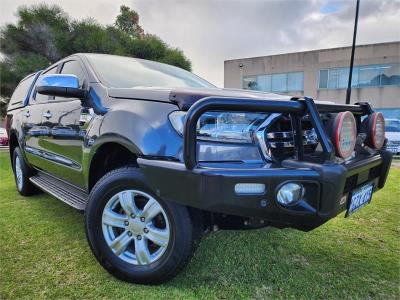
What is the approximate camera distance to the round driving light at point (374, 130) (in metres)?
2.53

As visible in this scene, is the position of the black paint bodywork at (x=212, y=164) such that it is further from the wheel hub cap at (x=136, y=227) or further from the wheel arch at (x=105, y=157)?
the wheel hub cap at (x=136, y=227)

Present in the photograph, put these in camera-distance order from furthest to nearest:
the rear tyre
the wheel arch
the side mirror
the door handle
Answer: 1. the rear tyre
2. the door handle
3. the side mirror
4. the wheel arch

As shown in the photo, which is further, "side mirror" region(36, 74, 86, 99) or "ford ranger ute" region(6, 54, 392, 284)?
"side mirror" region(36, 74, 86, 99)

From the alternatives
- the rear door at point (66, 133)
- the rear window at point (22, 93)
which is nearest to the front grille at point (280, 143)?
the rear door at point (66, 133)

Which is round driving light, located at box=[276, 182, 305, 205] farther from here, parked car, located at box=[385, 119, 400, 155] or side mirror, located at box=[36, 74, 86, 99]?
parked car, located at box=[385, 119, 400, 155]

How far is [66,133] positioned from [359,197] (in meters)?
2.44

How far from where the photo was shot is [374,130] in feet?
8.30

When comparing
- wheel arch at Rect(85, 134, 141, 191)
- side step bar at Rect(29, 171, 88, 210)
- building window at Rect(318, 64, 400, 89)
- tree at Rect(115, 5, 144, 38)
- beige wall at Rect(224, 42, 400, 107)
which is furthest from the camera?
tree at Rect(115, 5, 144, 38)

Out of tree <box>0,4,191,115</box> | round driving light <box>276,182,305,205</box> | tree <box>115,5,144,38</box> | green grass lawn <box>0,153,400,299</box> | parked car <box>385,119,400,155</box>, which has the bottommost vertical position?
parked car <box>385,119,400,155</box>

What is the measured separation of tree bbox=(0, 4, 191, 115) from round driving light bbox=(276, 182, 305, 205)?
492 inches

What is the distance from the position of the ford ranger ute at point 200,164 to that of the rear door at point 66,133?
6 cm

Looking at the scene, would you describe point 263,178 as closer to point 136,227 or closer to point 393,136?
point 136,227

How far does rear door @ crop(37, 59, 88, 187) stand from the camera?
2883 millimetres

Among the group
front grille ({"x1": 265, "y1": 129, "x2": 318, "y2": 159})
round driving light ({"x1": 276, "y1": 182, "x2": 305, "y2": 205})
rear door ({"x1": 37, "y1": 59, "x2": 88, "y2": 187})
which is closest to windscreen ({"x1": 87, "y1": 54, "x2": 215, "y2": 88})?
rear door ({"x1": 37, "y1": 59, "x2": 88, "y2": 187})
